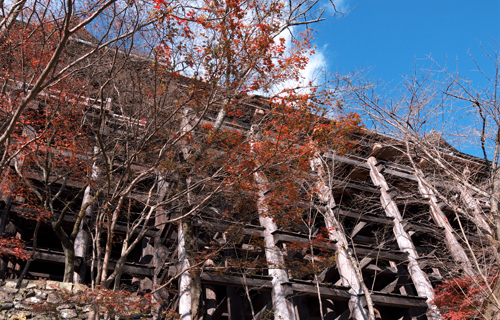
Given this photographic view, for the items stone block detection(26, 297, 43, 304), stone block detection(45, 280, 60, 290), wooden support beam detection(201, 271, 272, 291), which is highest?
wooden support beam detection(201, 271, 272, 291)

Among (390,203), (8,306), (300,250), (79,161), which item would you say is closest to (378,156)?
(390,203)

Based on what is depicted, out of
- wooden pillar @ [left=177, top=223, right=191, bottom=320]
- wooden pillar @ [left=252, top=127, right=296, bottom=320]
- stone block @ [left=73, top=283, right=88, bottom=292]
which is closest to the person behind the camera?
stone block @ [left=73, top=283, right=88, bottom=292]

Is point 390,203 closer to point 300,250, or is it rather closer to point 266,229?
point 300,250

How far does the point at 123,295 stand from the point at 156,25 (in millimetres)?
5375

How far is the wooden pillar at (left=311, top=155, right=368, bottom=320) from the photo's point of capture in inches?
436

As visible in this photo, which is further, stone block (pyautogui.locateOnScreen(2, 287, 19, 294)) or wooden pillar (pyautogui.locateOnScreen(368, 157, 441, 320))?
wooden pillar (pyautogui.locateOnScreen(368, 157, 441, 320))

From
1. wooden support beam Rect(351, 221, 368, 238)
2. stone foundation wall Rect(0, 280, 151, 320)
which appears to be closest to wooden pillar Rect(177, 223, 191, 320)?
stone foundation wall Rect(0, 280, 151, 320)

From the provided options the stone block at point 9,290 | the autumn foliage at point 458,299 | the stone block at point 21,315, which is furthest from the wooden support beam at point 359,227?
the stone block at point 9,290

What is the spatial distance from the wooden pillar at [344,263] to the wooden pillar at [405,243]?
9.40 ft

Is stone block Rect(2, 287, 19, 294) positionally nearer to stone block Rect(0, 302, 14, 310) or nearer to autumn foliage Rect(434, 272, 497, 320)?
stone block Rect(0, 302, 14, 310)

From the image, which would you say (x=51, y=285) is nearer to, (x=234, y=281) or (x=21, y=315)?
(x=21, y=315)

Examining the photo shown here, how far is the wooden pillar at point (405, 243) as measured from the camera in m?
12.5

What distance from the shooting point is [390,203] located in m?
15.5

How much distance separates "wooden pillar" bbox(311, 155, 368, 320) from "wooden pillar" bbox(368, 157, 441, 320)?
2866mm
